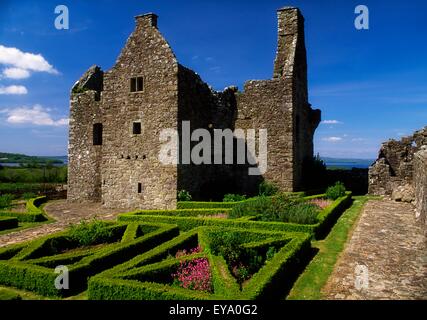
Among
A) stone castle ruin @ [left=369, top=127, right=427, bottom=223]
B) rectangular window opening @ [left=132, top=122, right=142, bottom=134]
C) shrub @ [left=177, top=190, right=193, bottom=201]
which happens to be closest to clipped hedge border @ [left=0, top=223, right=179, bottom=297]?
shrub @ [left=177, top=190, right=193, bottom=201]

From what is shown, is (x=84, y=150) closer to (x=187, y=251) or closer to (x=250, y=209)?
(x=250, y=209)

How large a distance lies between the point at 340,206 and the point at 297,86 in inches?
311

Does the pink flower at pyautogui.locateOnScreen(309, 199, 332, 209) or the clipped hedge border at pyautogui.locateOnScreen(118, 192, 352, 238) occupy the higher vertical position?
the pink flower at pyautogui.locateOnScreen(309, 199, 332, 209)

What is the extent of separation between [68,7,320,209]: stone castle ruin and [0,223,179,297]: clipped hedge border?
8.01 m

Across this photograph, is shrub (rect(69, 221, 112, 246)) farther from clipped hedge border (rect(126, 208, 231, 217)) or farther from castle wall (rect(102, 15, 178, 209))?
castle wall (rect(102, 15, 178, 209))

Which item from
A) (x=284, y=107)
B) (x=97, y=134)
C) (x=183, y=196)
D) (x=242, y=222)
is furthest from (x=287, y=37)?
(x=242, y=222)

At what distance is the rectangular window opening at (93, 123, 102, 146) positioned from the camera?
22578 mm

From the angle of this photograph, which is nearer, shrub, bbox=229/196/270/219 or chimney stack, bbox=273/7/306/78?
shrub, bbox=229/196/270/219

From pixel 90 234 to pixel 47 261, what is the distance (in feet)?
8.78

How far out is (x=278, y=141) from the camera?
2014 cm

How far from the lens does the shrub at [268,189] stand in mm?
19848

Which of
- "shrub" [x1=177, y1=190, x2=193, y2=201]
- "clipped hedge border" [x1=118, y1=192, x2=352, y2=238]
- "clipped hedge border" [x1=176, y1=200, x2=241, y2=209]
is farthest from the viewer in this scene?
"shrub" [x1=177, y1=190, x2=193, y2=201]

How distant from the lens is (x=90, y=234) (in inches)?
451
